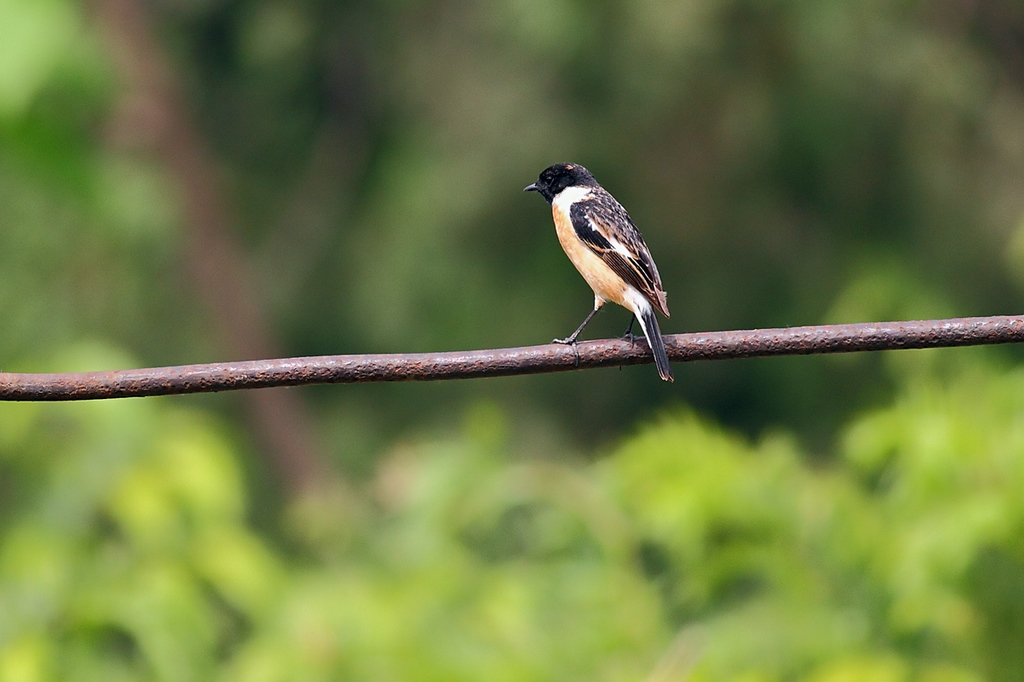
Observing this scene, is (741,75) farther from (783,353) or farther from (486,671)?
(783,353)

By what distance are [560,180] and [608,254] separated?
0.57m

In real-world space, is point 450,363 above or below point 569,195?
above

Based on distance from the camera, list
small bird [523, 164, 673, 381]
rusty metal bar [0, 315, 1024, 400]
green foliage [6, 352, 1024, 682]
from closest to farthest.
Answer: rusty metal bar [0, 315, 1024, 400]
green foliage [6, 352, 1024, 682]
small bird [523, 164, 673, 381]

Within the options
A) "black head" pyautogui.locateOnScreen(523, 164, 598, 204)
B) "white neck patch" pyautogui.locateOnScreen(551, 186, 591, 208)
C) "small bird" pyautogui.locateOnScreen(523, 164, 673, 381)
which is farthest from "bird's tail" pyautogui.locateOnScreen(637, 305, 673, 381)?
"black head" pyautogui.locateOnScreen(523, 164, 598, 204)

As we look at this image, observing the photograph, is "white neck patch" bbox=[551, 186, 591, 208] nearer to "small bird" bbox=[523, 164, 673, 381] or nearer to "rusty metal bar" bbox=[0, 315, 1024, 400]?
"small bird" bbox=[523, 164, 673, 381]

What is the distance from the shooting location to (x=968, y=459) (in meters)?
3.02

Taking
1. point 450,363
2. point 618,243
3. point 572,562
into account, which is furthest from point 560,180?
point 450,363

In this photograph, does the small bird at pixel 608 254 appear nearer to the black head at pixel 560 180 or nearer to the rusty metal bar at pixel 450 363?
the black head at pixel 560 180

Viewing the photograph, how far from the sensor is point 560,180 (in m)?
3.75

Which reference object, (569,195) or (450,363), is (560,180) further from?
(450,363)

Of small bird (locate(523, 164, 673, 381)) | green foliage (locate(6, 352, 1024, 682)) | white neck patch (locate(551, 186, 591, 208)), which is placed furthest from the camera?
white neck patch (locate(551, 186, 591, 208))

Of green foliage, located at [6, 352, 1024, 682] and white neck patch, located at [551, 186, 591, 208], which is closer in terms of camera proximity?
green foliage, located at [6, 352, 1024, 682]

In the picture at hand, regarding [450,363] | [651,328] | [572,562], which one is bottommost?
[572,562]

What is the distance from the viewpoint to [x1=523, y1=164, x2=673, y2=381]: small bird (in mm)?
3125
